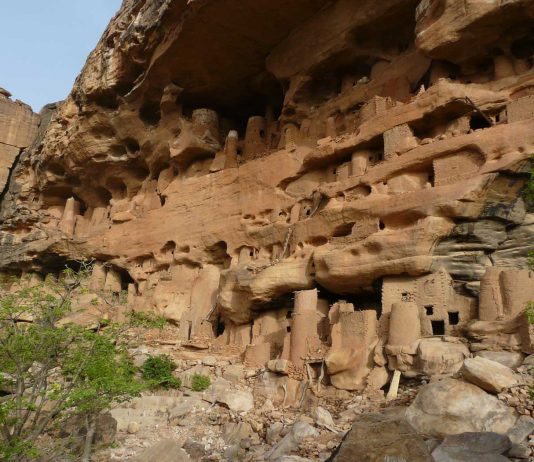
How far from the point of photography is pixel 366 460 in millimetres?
6547

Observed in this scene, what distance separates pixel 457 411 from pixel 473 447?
1.06m

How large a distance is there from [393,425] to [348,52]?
13.9 metres

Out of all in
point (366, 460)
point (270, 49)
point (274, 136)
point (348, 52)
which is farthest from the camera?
point (274, 136)

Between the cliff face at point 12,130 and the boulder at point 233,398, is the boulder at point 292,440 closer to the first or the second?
the boulder at point 233,398

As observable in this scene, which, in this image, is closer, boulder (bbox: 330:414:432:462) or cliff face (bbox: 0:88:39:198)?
boulder (bbox: 330:414:432:462)

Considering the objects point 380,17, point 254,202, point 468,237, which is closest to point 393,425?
point 468,237

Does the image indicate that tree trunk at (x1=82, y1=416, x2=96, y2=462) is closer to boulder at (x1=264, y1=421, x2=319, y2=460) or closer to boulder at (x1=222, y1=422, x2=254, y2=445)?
boulder at (x1=222, y1=422, x2=254, y2=445)

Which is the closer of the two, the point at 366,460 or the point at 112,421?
the point at 366,460

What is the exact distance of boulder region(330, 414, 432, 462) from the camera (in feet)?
21.5

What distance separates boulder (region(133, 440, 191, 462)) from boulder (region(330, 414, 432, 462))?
4.07 meters

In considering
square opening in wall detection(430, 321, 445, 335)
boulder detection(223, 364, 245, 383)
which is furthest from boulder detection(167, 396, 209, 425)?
square opening in wall detection(430, 321, 445, 335)

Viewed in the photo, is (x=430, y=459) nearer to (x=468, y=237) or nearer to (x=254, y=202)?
(x=468, y=237)

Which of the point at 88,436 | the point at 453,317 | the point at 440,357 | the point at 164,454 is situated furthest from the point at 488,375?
the point at 88,436

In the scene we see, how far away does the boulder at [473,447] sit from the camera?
6777 mm
